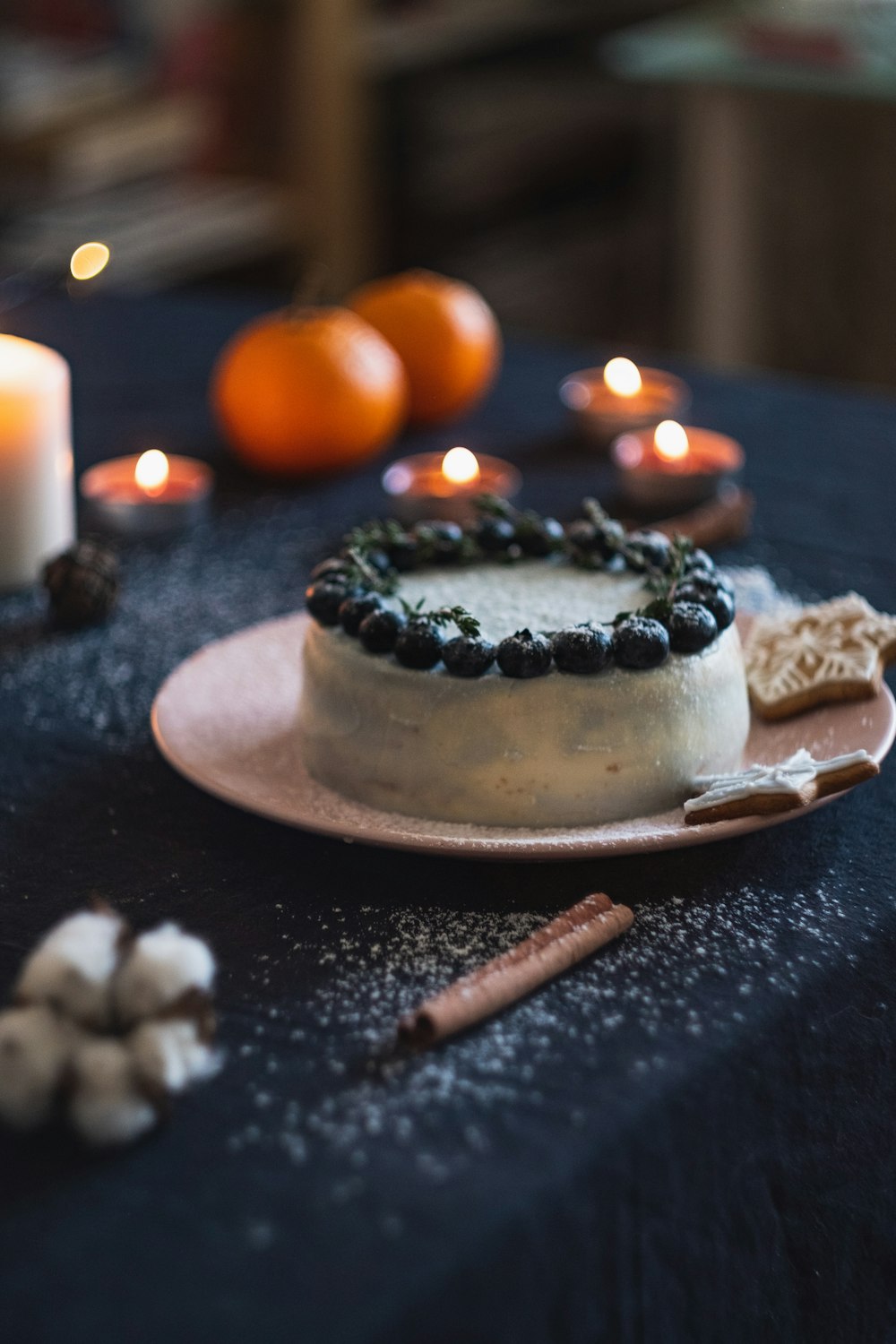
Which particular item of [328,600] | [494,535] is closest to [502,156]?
[494,535]

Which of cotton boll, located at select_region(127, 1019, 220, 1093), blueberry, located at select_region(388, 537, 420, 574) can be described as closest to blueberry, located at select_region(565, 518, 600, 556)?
blueberry, located at select_region(388, 537, 420, 574)

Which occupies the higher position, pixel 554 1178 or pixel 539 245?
pixel 554 1178

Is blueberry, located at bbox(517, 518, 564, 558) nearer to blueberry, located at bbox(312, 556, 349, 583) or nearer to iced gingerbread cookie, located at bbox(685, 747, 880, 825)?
blueberry, located at bbox(312, 556, 349, 583)

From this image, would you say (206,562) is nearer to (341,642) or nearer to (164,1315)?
(341,642)

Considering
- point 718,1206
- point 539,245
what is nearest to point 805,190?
point 539,245

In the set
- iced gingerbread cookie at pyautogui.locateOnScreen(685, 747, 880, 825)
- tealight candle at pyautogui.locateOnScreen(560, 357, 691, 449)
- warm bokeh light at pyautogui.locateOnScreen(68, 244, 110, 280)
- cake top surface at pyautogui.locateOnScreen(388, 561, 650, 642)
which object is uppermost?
warm bokeh light at pyautogui.locateOnScreen(68, 244, 110, 280)

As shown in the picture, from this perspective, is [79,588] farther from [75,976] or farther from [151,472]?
[75,976]
